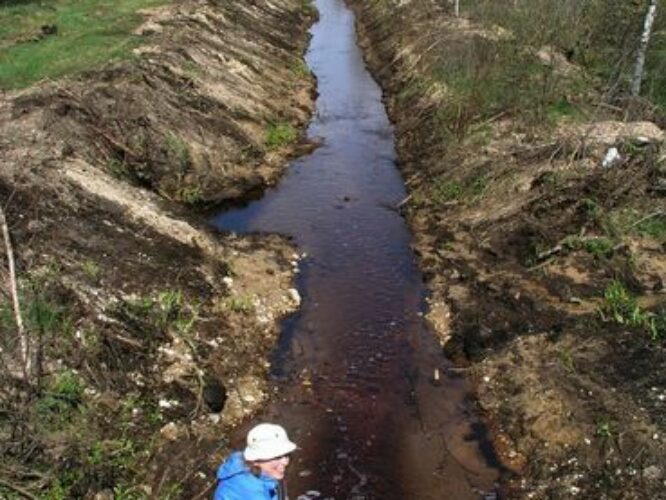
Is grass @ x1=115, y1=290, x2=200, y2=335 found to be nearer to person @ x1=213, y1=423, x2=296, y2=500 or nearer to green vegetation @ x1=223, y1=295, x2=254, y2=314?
green vegetation @ x1=223, y1=295, x2=254, y2=314

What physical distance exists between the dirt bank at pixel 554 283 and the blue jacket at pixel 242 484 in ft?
18.0

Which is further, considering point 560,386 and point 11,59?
point 11,59

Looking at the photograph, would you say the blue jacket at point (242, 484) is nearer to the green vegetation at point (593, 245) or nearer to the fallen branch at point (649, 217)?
the green vegetation at point (593, 245)

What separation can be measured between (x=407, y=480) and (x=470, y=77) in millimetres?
14323

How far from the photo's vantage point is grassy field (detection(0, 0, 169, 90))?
21.0 m

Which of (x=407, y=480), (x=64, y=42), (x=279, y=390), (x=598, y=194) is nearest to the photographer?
(x=407, y=480)

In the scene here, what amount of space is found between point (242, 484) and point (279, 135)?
58.8 feet

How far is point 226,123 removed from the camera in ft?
72.3

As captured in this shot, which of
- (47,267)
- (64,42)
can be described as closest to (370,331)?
(47,267)

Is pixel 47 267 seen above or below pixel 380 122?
above

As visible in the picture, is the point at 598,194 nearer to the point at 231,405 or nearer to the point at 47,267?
the point at 231,405

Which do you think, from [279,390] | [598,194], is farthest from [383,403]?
[598,194]

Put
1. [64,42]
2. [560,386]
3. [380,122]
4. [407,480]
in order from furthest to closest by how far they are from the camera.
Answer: [380,122]
[64,42]
[560,386]
[407,480]

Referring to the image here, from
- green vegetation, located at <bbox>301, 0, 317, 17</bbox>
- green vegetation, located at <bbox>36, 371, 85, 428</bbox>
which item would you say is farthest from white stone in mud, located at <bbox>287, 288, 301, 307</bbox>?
green vegetation, located at <bbox>301, 0, 317, 17</bbox>
